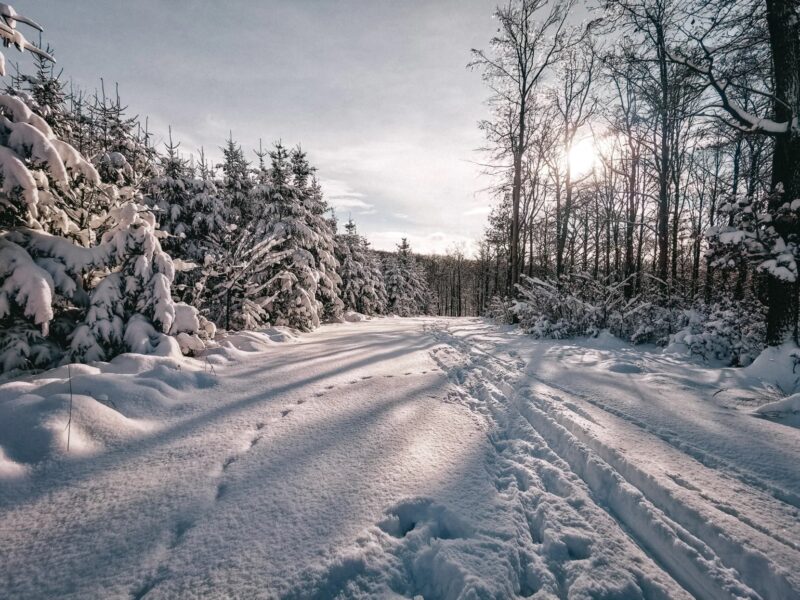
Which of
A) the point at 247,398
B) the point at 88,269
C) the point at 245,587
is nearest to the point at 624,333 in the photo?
the point at 247,398

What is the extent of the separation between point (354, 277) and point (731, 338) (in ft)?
65.5

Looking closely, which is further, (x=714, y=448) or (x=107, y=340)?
(x=107, y=340)

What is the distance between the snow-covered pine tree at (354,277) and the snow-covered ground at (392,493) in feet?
61.1

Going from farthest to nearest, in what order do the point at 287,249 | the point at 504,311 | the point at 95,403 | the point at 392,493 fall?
the point at 504,311 → the point at 287,249 → the point at 95,403 → the point at 392,493

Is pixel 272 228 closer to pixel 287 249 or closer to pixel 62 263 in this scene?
pixel 287 249

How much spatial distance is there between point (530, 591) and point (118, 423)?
11.0ft

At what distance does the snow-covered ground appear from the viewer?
1572mm

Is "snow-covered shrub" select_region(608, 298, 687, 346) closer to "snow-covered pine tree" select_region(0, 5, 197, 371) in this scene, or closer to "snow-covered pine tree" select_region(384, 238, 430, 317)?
"snow-covered pine tree" select_region(0, 5, 197, 371)

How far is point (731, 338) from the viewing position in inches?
230

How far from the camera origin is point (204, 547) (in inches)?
67.5

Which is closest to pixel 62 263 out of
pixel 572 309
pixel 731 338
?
pixel 572 309

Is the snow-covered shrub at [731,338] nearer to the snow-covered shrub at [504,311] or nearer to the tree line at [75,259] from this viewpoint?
the snow-covered shrub at [504,311]

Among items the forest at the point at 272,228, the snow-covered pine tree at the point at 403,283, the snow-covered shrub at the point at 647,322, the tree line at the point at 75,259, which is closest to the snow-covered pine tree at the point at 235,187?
the forest at the point at 272,228

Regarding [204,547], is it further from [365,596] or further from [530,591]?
[530,591]
